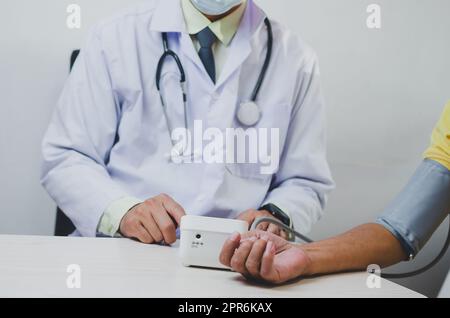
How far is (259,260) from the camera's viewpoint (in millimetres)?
530

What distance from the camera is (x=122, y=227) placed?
877 millimetres

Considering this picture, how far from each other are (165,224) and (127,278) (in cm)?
25

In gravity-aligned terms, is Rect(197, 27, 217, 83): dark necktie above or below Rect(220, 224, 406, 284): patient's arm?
above

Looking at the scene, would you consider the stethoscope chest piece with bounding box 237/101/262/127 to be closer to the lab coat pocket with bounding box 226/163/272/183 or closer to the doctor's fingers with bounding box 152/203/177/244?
the lab coat pocket with bounding box 226/163/272/183

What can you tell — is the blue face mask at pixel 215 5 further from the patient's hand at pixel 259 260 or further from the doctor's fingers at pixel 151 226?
the patient's hand at pixel 259 260

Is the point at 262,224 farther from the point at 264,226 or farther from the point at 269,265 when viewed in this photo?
the point at 269,265

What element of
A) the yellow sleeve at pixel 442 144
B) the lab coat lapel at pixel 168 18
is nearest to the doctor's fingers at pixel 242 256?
the yellow sleeve at pixel 442 144

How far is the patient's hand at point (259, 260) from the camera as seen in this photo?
52 cm

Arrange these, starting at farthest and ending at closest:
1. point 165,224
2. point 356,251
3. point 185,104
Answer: point 185,104, point 165,224, point 356,251

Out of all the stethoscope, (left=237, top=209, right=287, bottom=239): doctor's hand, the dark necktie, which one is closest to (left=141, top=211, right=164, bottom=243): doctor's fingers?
(left=237, top=209, right=287, bottom=239): doctor's hand

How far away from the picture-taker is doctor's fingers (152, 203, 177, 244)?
31.1 inches

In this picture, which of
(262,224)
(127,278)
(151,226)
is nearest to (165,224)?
(151,226)

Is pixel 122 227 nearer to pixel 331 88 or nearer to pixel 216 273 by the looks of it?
pixel 216 273

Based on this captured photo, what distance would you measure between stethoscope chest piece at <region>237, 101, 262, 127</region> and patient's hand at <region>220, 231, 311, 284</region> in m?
0.48
